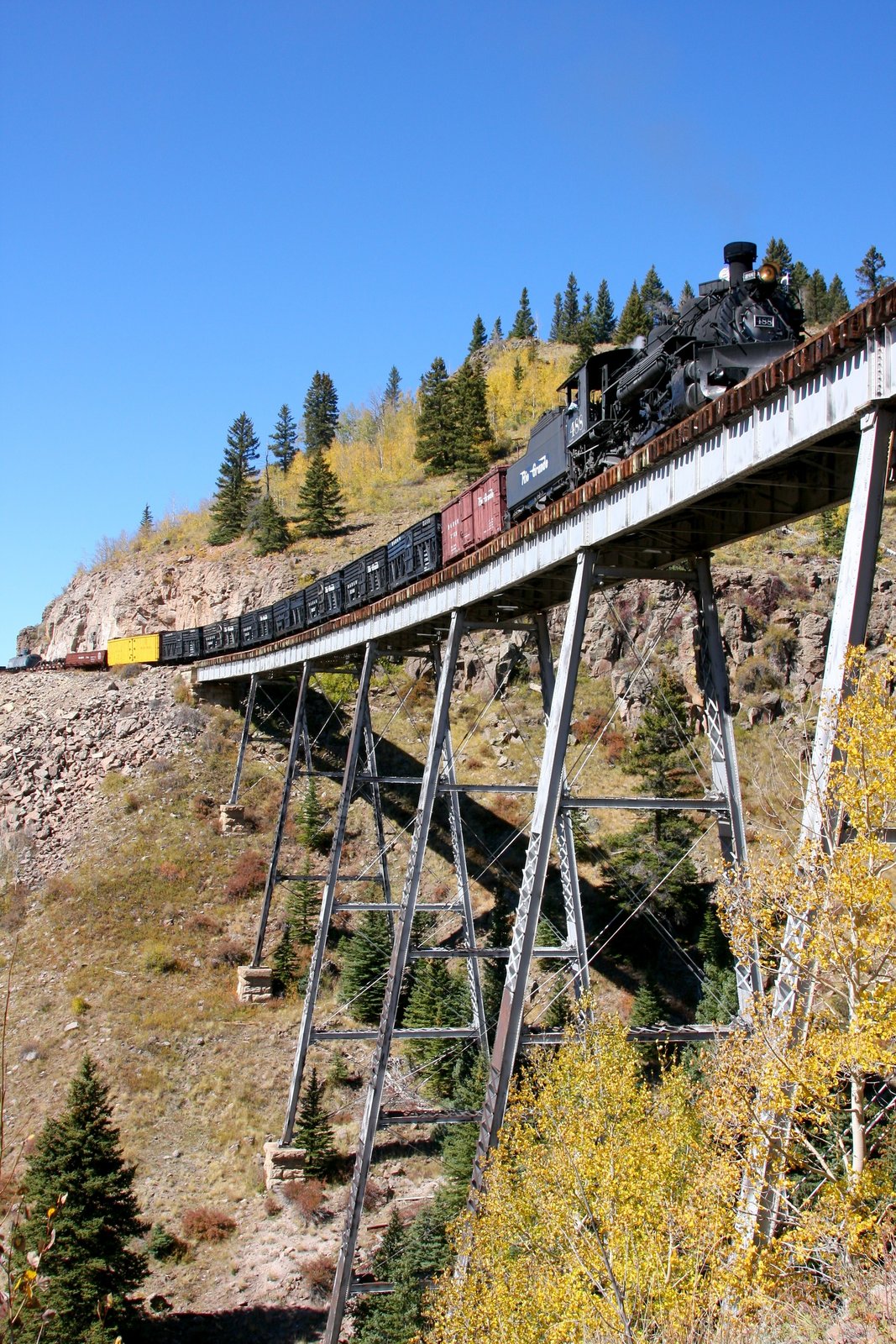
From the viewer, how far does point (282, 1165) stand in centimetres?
2305

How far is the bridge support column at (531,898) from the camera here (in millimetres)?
12734

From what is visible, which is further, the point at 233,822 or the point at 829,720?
the point at 233,822

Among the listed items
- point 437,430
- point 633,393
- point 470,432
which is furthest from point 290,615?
point 437,430

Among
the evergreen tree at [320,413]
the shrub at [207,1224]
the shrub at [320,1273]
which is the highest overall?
the evergreen tree at [320,413]

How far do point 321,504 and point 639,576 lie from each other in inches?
1921

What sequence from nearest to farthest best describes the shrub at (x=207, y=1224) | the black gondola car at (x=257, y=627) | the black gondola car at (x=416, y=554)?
the shrub at (x=207, y=1224) < the black gondola car at (x=416, y=554) < the black gondola car at (x=257, y=627)

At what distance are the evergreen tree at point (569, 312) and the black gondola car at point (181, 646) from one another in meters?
74.0

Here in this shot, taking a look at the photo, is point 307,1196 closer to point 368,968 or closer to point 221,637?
point 368,968

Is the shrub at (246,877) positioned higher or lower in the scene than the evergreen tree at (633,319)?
lower

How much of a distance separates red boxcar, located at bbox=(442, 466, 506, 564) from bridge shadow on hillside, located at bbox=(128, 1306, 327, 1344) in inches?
630

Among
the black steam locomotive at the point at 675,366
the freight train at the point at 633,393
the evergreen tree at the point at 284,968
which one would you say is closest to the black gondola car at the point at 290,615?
the freight train at the point at 633,393

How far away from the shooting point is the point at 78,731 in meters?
40.5

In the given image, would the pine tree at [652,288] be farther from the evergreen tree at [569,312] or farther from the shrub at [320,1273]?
the shrub at [320,1273]

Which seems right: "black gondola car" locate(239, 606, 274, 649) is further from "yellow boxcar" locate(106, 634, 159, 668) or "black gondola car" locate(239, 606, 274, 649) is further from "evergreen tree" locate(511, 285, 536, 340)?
"evergreen tree" locate(511, 285, 536, 340)
